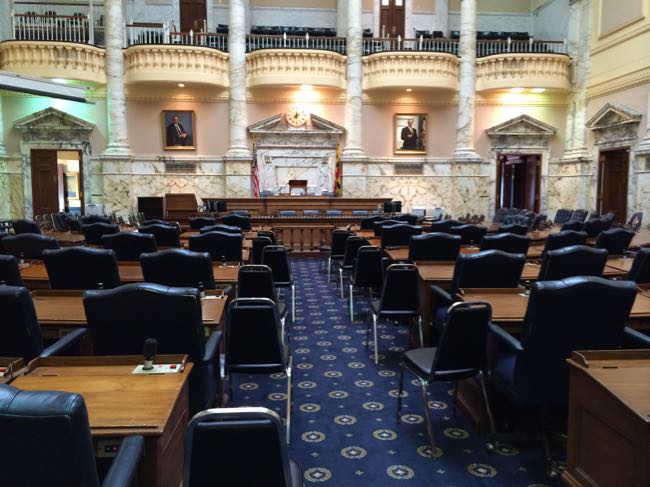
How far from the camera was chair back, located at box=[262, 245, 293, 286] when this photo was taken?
6.05 m

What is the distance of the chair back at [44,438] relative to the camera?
4.19 ft

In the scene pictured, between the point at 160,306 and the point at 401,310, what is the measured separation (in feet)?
9.10

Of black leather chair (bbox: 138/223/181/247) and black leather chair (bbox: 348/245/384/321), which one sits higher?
black leather chair (bbox: 138/223/181/247)

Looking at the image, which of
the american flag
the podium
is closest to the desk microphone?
the podium

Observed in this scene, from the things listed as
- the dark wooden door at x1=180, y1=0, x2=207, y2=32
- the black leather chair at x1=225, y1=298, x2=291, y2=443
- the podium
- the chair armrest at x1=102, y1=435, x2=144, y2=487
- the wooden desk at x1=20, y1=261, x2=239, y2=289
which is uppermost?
the dark wooden door at x1=180, y1=0, x2=207, y2=32

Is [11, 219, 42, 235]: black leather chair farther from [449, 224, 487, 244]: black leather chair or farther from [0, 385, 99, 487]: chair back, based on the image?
[0, 385, 99, 487]: chair back

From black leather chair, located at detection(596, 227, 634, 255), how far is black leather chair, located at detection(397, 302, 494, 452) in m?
3.38

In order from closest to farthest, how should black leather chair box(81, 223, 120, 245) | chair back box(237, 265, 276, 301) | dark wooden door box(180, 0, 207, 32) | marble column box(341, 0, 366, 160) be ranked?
chair back box(237, 265, 276, 301)
black leather chair box(81, 223, 120, 245)
marble column box(341, 0, 366, 160)
dark wooden door box(180, 0, 207, 32)

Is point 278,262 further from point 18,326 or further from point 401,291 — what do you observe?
point 18,326

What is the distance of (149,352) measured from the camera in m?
2.23

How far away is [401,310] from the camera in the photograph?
4.88 metres

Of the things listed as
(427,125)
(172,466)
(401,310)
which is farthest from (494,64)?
(172,466)

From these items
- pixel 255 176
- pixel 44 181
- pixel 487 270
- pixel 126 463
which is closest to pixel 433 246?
pixel 487 270

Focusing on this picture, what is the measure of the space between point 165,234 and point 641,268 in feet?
16.7
